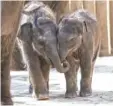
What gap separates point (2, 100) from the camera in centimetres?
345

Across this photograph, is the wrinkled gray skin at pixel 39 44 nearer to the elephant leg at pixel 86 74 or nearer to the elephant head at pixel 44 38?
the elephant head at pixel 44 38

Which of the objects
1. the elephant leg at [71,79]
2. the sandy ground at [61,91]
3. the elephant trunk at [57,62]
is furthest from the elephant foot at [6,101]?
the elephant leg at [71,79]

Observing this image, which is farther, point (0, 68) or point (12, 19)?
point (0, 68)

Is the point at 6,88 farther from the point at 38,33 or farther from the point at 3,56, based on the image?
the point at 38,33

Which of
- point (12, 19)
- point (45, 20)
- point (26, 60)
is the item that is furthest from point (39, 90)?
point (12, 19)

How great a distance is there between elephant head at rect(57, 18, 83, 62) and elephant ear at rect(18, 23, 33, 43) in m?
0.20

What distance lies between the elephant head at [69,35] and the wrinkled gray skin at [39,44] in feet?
0.16

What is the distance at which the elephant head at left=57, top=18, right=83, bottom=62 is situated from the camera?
151 inches

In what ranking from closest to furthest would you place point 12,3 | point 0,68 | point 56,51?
point 12,3, point 0,68, point 56,51

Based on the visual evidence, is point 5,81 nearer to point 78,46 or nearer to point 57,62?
point 57,62

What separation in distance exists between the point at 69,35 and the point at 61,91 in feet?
2.46

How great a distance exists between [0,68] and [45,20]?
679 millimetres

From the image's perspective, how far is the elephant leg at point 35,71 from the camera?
12.9 feet

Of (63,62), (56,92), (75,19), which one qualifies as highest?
(75,19)
